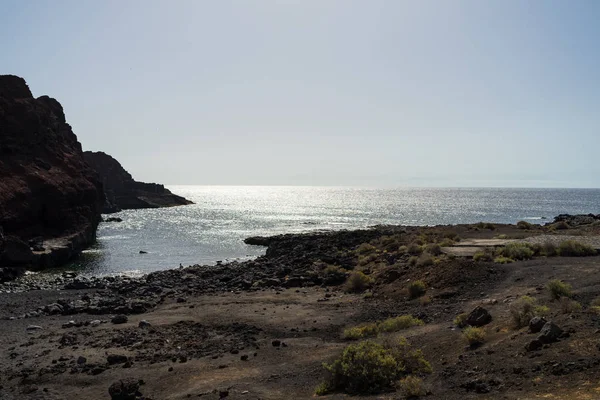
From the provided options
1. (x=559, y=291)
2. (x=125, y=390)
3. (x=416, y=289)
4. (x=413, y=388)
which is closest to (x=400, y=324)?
(x=416, y=289)

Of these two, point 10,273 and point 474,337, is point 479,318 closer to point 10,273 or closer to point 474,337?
point 474,337

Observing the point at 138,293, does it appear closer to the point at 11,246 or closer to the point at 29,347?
the point at 29,347

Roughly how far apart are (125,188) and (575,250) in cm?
16730

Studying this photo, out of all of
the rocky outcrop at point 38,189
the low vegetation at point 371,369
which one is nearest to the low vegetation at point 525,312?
the low vegetation at point 371,369

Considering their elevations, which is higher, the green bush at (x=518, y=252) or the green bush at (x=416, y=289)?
the green bush at (x=518, y=252)

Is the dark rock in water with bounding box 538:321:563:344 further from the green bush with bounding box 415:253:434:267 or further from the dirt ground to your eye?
the green bush with bounding box 415:253:434:267

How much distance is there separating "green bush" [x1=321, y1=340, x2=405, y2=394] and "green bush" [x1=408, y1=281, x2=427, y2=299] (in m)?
9.07

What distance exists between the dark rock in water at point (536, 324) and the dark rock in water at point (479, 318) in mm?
2076

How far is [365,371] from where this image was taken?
9.56 m

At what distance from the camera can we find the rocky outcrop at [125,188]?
6284 inches

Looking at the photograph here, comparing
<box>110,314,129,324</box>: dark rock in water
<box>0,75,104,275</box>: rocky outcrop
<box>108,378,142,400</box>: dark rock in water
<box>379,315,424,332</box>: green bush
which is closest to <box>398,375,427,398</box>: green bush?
<box>379,315,424,332</box>: green bush

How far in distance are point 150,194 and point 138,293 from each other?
504 feet

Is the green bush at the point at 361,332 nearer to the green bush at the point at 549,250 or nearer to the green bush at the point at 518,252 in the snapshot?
the green bush at the point at 518,252

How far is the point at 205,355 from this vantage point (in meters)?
14.1
